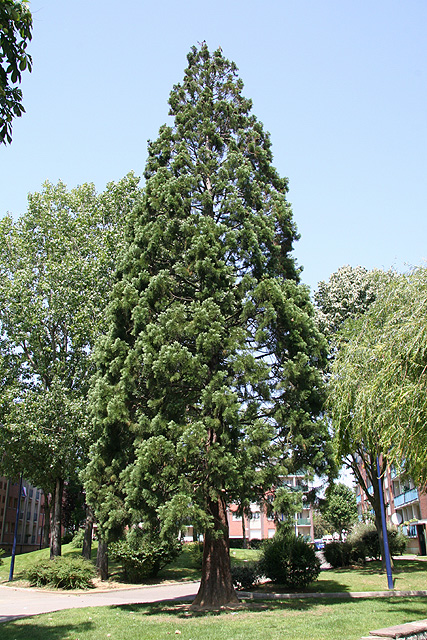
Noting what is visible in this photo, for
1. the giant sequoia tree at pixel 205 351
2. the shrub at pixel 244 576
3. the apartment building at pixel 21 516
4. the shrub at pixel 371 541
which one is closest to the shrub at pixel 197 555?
the shrub at pixel 371 541

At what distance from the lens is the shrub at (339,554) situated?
2352 cm

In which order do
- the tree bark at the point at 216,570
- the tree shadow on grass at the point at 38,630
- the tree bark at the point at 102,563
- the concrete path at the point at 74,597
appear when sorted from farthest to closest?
the tree bark at the point at 102,563 → the concrete path at the point at 74,597 → the tree bark at the point at 216,570 → the tree shadow on grass at the point at 38,630

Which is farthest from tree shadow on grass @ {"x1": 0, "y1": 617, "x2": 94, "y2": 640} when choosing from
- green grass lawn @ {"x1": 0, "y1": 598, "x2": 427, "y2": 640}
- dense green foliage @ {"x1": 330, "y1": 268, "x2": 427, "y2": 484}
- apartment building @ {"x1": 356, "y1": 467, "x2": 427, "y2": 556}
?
apartment building @ {"x1": 356, "y1": 467, "x2": 427, "y2": 556}

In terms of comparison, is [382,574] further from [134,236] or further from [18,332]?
[18,332]

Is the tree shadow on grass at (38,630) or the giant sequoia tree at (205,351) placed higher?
the giant sequoia tree at (205,351)

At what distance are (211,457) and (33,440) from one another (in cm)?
1315

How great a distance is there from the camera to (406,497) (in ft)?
Result: 160

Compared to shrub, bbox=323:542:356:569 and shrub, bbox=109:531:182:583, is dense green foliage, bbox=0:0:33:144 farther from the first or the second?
shrub, bbox=323:542:356:569

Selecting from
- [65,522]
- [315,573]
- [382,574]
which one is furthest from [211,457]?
[65,522]

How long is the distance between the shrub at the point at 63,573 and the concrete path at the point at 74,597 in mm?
636

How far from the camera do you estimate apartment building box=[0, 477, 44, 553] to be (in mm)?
60781

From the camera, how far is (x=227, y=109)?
1778cm

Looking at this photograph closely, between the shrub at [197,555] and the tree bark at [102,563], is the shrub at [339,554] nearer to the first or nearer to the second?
the shrub at [197,555]

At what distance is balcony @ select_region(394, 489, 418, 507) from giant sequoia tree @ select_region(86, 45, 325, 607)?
113 feet
